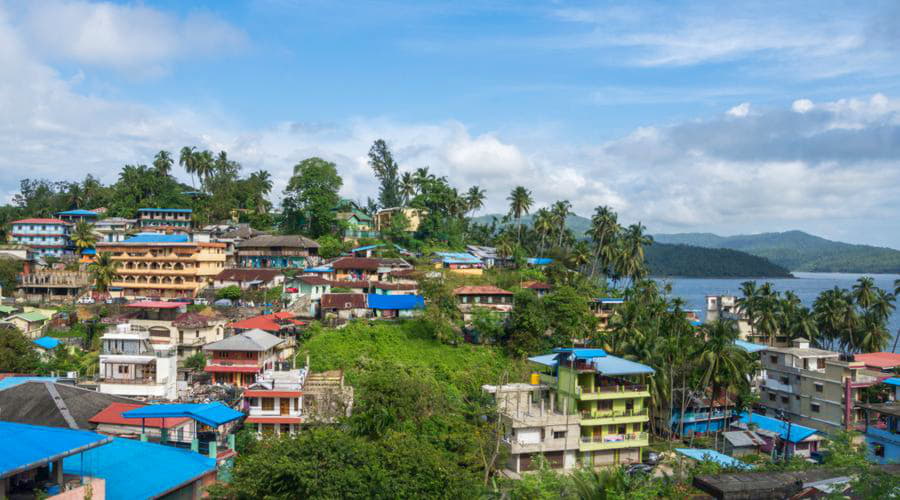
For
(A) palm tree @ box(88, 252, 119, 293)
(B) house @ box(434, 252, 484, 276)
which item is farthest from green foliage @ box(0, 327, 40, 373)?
(B) house @ box(434, 252, 484, 276)

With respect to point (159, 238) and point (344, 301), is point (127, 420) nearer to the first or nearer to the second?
point (344, 301)

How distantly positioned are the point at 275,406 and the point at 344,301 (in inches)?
830

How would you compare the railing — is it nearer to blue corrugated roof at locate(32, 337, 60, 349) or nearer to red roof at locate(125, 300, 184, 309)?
red roof at locate(125, 300, 184, 309)

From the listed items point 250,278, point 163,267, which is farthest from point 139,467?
point 163,267

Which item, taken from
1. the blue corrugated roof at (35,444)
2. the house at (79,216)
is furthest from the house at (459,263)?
the blue corrugated roof at (35,444)

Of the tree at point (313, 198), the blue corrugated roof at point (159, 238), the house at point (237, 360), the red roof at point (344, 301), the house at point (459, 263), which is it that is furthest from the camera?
the tree at point (313, 198)

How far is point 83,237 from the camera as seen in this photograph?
73.3 metres

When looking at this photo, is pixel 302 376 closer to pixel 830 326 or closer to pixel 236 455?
pixel 236 455

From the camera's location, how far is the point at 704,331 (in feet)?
165

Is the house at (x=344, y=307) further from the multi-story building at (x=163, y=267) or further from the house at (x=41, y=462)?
the house at (x=41, y=462)

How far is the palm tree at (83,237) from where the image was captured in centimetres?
7288

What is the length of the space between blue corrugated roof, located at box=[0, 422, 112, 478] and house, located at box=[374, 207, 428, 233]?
6455 cm

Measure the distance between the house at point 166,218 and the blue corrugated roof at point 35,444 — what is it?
66055mm

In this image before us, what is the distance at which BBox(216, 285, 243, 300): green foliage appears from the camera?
Answer: 59812mm
